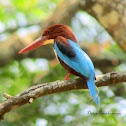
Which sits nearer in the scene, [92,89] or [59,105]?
[92,89]

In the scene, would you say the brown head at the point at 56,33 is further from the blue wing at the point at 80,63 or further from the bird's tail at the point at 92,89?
the bird's tail at the point at 92,89

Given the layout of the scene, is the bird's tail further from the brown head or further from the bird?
the brown head

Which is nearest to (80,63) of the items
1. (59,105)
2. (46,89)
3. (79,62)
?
(79,62)

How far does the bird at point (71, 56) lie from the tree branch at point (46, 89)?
10 cm

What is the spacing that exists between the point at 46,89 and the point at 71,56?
23.1 inches

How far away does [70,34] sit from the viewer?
3.70 m

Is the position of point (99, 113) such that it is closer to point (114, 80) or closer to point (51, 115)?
point (51, 115)

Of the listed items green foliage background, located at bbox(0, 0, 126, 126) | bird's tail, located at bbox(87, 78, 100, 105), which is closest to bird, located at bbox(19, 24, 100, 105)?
bird's tail, located at bbox(87, 78, 100, 105)

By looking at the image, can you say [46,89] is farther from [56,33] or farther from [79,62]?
[56,33]

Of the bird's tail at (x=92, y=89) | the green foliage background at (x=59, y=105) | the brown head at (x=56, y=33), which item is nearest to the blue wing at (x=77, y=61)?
the bird's tail at (x=92, y=89)

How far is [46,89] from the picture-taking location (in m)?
2.93

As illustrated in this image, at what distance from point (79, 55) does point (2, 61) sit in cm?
286

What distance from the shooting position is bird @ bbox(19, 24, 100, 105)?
313cm

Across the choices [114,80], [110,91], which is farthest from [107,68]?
[114,80]
